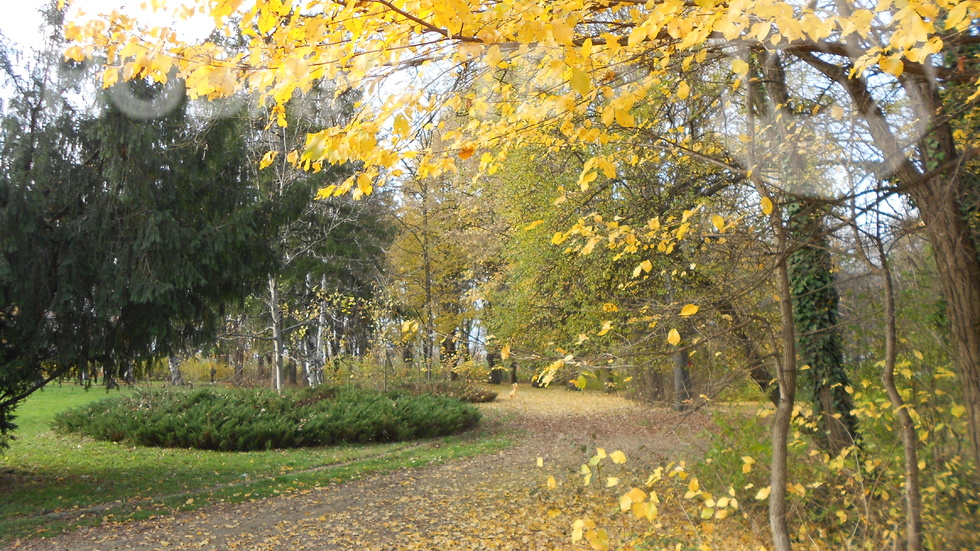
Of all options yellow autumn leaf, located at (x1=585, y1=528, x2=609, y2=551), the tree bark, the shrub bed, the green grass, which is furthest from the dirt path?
the shrub bed

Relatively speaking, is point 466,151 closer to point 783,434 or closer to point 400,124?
point 400,124

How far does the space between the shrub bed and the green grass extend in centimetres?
29

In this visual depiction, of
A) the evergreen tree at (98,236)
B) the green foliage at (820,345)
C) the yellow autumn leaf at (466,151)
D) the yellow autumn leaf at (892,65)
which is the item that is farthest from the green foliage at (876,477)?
the evergreen tree at (98,236)

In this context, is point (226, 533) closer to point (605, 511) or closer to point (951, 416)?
point (605, 511)

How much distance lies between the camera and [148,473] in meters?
8.52

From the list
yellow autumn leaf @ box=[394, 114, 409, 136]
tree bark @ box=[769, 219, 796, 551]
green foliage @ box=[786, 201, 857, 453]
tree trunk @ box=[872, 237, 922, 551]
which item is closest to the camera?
yellow autumn leaf @ box=[394, 114, 409, 136]

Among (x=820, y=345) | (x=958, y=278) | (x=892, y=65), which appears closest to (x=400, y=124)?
(x=892, y=65)

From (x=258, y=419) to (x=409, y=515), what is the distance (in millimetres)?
5543

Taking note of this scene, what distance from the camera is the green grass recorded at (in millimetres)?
6625

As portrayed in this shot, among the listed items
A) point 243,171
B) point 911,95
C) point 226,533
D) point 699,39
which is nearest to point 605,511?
point 226,533

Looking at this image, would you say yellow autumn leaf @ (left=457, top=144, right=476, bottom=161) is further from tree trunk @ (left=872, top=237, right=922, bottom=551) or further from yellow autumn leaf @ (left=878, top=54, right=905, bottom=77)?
tree trunk @ (left=872, top=237, right=922, bottom=551)

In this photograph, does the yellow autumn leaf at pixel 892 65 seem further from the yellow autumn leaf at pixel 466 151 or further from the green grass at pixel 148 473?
the green grass at pixel 148 473

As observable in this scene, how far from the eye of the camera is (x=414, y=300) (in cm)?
2119

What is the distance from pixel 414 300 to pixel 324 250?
5.42 metres
